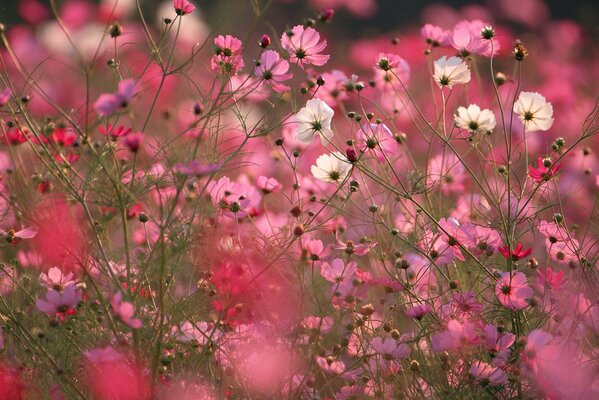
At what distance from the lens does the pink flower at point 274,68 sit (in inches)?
41.4

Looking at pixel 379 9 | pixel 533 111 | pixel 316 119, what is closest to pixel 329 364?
pixel 316 119

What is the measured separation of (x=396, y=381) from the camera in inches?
43.1

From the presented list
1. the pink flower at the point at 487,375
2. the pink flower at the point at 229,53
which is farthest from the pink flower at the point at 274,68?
the pink flower at the point at 487,375

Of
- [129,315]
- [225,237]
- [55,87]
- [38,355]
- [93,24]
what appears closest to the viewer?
[129,315]

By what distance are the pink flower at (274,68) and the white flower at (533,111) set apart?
0.31 meters

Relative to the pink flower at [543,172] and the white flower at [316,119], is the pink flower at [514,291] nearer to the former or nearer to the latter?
the pink flower at [543,172]

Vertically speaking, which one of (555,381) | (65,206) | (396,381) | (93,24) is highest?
(93,24)

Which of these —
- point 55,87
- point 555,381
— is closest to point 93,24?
point 55,87

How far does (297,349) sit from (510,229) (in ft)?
1.03

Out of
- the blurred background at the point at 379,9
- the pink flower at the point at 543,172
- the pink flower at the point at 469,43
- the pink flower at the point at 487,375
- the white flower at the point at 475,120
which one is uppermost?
the blurred background at the point at 379,9

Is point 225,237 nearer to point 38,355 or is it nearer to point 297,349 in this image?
point 297,349

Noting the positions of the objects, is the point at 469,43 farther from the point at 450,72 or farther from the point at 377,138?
the point at 377,138

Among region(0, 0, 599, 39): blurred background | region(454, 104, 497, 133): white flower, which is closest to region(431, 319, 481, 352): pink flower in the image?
region(454, 104, 497, 133): white flower

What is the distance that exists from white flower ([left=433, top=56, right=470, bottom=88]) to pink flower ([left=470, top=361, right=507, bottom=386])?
36 centimetres
